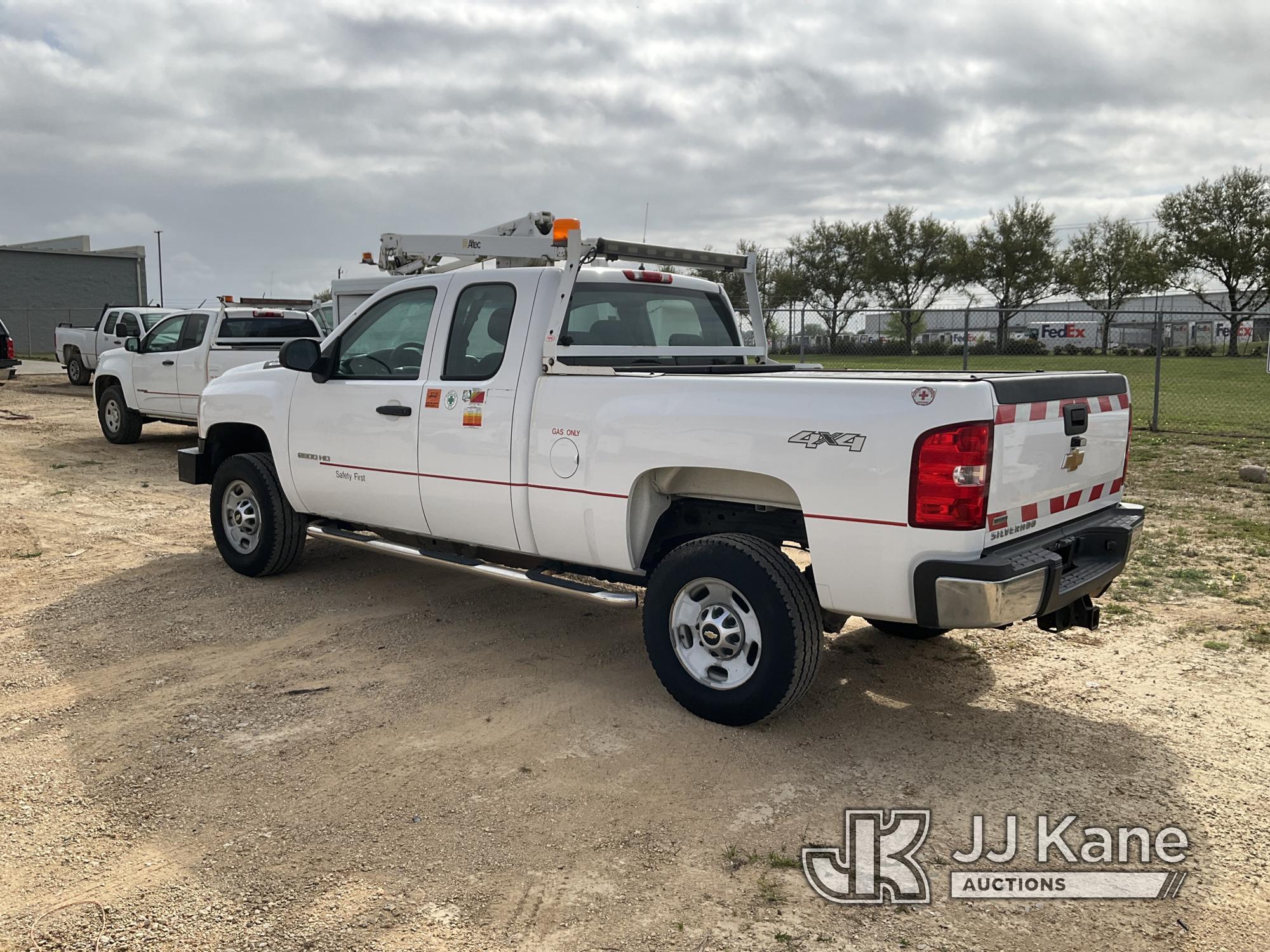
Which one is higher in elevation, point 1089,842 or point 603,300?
point 603,300

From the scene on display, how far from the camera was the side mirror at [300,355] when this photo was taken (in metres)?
6.05

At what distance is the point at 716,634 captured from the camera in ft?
14.8

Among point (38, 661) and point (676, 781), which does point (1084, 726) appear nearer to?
point (676, 781)

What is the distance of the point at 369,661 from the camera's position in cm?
542

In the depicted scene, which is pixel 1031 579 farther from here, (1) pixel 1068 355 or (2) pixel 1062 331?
(2) pixel 1062 331

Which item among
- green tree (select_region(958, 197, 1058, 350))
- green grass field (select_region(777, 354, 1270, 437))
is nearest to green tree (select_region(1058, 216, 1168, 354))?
green tree (select_region(958, 197, 1058, 350))

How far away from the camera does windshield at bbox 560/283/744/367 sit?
5.43m

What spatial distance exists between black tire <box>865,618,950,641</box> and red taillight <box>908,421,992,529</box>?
1.93 meters

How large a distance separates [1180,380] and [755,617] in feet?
74.4

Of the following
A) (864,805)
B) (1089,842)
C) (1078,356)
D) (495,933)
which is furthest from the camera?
(1078,356)

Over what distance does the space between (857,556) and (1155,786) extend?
1465 millimetres

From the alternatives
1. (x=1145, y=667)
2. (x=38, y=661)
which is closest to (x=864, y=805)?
(x=1145, y=667)

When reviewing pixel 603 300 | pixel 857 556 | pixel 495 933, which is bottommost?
pixel 495 933

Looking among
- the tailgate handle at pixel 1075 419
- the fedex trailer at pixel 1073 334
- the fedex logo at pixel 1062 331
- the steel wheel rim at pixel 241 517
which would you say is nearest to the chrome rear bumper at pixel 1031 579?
the tailgate handle at pixel 1075 419
